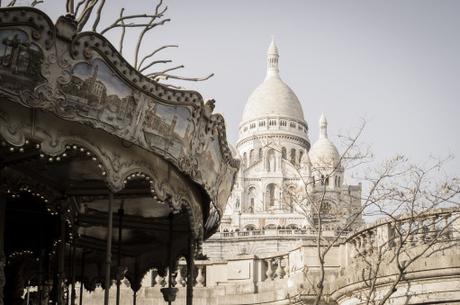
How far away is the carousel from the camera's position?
15250 mm

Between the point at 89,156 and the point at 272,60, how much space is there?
163 metres

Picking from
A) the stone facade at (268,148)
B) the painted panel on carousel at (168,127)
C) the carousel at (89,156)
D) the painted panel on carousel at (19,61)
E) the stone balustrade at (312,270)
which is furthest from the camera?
the stone facade at (268,148)

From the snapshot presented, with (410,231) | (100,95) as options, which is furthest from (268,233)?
(100,95)

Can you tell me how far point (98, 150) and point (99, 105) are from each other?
0.89 metres

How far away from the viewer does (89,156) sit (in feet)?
57.7

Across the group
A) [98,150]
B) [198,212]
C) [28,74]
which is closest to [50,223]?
[198,212]

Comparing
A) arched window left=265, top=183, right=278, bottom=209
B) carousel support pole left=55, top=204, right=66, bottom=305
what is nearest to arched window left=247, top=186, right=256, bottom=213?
arched window left=265, top=183, right=278, bottom=209

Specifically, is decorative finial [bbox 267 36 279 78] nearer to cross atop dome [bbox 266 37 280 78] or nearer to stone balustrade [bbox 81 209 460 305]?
cross atop dome [bbox 266 37 280 78]

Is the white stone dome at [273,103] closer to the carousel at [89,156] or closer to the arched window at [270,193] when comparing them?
the arched window at [270,193]

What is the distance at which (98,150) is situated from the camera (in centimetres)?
1650

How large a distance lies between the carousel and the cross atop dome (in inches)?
5914

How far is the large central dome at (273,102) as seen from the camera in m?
162

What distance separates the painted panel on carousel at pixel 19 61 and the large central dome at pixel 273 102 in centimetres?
14584

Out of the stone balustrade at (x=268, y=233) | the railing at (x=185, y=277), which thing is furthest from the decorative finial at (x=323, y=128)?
the railing at (x=185, y=277)
